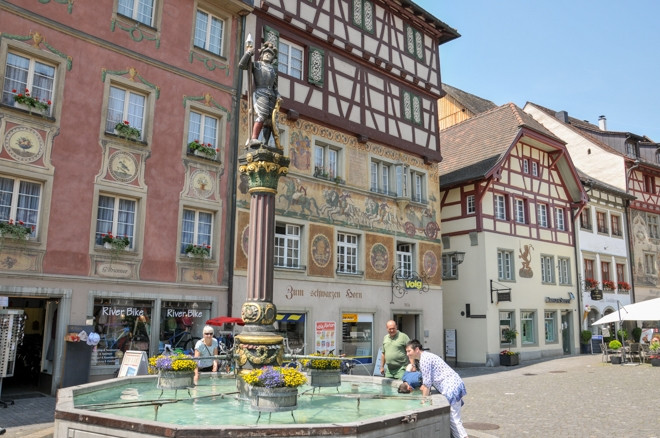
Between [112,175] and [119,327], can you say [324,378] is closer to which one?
[119,327]

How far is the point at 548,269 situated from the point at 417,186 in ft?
32.4

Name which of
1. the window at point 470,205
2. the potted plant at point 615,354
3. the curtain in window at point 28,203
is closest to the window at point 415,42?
the window at point 470,205

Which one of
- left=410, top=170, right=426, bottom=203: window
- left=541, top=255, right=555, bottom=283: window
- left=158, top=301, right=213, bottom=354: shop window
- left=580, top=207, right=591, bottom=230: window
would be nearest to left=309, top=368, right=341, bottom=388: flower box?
left=158, top=301, right=213, bottom=354: shop window

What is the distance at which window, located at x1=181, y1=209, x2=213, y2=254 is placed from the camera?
49.3 feet

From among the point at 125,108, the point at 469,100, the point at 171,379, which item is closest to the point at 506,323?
the point at 469,100

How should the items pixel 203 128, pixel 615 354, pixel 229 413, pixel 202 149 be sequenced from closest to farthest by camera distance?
pixel 229 413 → pixel 202 149 → pixel 203 128 → pixel 615 354

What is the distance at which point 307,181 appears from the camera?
58.6ft

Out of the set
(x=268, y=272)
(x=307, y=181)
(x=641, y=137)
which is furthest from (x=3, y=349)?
(x=641, y=137)

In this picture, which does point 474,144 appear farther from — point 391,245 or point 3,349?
point 3,349

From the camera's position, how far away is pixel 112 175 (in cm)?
1362

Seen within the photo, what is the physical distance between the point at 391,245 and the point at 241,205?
6.53 meters

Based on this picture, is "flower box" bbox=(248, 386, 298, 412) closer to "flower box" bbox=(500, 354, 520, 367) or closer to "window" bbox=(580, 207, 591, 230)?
"flower box" bbox=(500, 354, 520, 367)

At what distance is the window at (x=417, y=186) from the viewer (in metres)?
21.6

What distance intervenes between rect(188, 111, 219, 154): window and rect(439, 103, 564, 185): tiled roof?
12260 mm
